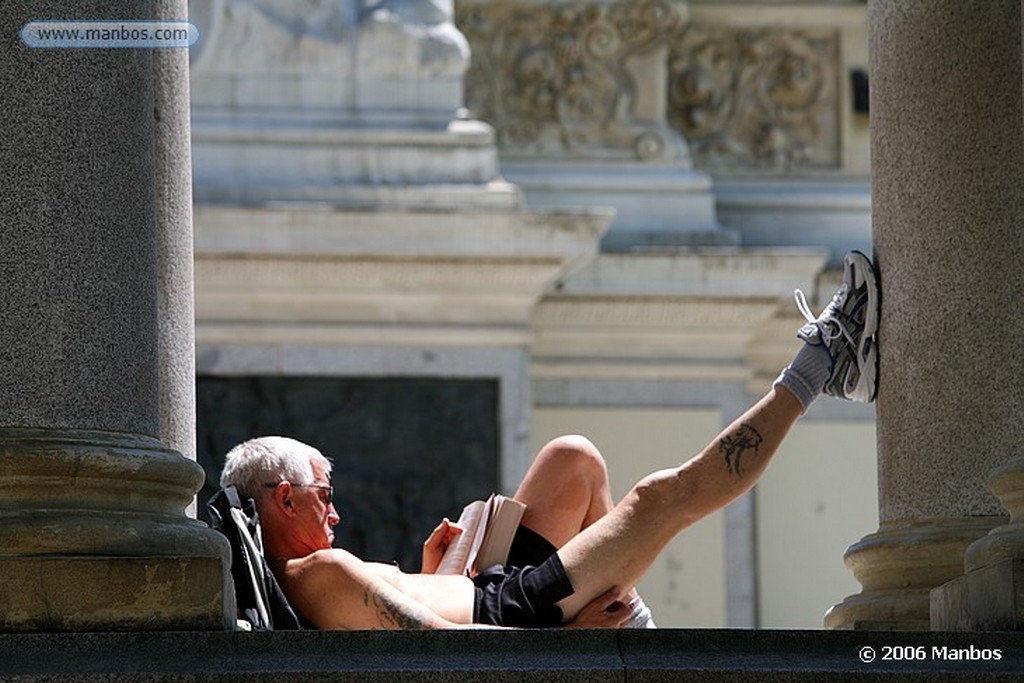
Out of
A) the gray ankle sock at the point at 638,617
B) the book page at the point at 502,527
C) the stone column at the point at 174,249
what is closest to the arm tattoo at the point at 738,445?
the gray ankle sock at the point at 638,617

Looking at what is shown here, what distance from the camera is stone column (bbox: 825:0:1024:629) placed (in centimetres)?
1156

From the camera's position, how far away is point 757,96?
2558cm

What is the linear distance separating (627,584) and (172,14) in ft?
10.1

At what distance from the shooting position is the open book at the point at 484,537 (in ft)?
40.9

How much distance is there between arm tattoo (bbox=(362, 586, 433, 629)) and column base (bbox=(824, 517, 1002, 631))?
1756mm

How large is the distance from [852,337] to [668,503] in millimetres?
977

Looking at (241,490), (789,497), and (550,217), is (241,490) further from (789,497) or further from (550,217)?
(789,497)

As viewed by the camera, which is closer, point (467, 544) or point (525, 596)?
point (525, 596)

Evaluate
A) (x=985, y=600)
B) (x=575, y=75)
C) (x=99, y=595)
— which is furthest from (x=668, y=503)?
(x=575, y=75)

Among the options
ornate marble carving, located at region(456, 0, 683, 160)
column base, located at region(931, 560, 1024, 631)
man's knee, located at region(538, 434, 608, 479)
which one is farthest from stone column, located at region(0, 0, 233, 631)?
ornate marble carving, located at region(456, 0, 683, 160)

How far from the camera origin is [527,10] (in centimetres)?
2456

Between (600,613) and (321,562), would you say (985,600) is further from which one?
(321,562)

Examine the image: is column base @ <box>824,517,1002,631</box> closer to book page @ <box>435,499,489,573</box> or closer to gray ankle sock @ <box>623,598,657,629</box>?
gray ankle sock @ <box>623,598,657,629</box>

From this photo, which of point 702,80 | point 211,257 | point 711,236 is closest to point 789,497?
point 711,236
